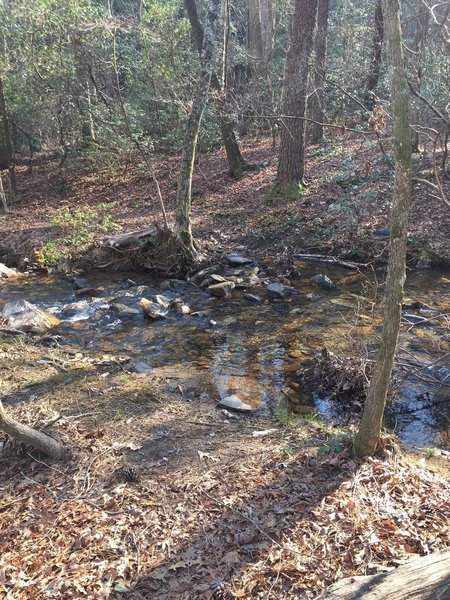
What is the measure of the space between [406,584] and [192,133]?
9378mm

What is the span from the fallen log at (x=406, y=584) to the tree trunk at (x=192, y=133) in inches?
341

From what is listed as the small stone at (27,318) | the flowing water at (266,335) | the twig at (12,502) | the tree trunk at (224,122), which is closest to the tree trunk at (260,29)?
the tree trunk at (224,122)

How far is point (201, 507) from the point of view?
3771mm

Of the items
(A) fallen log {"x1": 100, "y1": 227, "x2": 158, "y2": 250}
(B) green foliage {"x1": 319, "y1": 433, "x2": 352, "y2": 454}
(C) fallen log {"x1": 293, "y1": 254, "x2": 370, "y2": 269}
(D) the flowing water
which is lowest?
(D) the flowing water

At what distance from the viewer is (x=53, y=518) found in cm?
364

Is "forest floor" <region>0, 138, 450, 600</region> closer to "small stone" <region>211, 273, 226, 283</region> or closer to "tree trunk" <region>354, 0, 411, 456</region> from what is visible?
"tree trunk" <region>354, 0, 411, 456</region>

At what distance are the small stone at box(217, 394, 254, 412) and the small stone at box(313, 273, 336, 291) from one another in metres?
4.53

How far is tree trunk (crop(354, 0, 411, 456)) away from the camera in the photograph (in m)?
3.13

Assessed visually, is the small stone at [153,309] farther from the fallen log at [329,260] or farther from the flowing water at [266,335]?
the fallen log at [329,260]

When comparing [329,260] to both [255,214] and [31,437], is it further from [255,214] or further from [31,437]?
[31,437]

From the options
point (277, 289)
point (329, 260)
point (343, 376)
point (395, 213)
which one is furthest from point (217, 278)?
point (395, 213)

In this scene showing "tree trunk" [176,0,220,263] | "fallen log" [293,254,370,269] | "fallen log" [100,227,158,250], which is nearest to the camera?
"tree trunk" [176,0,220,263]

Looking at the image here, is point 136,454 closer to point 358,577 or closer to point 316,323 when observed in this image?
point 358,577

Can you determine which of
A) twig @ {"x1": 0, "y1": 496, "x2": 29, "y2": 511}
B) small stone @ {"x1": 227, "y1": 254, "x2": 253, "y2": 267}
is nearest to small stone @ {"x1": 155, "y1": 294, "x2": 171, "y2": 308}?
small stone @ {"x1": 227, "y1": 254, "x2": 253, "y2": 267}
